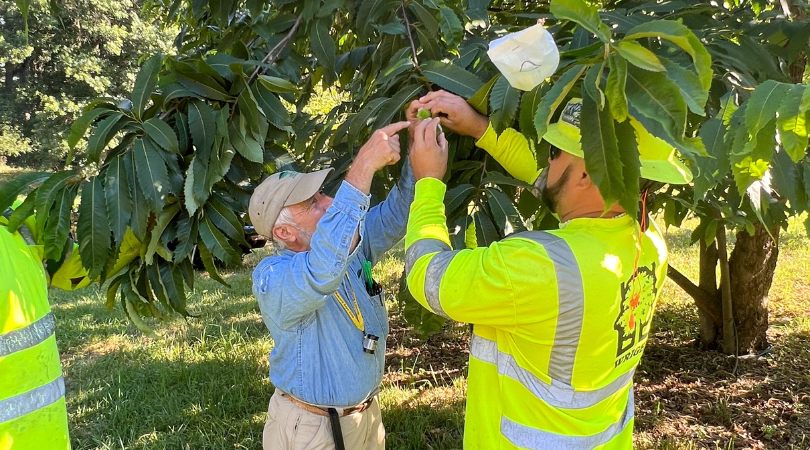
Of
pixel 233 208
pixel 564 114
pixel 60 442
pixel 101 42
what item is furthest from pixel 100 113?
pixel 101 42

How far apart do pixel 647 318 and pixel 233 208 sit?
53.5 inches

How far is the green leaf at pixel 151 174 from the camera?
5.54ft

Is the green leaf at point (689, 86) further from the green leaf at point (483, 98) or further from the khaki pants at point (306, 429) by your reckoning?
the khaki pants at point (306, 429)

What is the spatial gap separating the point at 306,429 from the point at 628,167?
142 centimetres

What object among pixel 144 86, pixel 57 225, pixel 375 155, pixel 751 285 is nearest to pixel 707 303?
pixel 751 285

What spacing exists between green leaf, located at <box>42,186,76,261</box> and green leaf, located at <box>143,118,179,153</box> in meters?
0.32

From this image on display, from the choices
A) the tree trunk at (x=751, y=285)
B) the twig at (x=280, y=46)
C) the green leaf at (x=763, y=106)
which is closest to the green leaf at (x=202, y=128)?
the twig at (x=280, y=46)

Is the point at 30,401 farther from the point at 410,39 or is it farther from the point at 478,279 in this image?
the point at 410,39

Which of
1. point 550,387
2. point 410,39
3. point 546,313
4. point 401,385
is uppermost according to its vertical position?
point 410,39

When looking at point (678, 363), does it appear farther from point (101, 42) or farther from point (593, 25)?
point (101, 42)

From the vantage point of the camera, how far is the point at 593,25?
37.2 inches

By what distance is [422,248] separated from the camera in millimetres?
1475

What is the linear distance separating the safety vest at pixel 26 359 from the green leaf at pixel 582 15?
1686 millimetres

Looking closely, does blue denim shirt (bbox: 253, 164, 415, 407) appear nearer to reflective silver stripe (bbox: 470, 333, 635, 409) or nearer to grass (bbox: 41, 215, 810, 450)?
reflective silver stripe (bbox: 470, 333, 635, 409)
